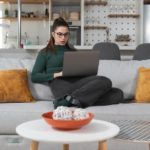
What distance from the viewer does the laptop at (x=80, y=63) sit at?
242 centimetres

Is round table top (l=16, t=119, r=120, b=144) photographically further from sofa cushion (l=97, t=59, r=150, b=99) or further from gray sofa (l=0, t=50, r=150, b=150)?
sofa cushion (l=97, t=59, r=150, b=99)

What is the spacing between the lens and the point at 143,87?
2586mm

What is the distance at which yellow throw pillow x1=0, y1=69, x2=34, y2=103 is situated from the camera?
2521 millimetres

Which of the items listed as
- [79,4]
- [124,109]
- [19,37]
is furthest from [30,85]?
[79,4]

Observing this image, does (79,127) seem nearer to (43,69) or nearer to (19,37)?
(43,69)

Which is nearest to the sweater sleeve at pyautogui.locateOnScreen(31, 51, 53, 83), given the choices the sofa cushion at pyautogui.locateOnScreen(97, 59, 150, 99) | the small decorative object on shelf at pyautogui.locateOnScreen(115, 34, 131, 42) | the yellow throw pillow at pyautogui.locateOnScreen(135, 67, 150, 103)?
the sofa cushion at pyautogui.locateOnScreen(97, 59, 150, 99)

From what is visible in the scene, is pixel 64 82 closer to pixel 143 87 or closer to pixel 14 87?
pixel 14 87

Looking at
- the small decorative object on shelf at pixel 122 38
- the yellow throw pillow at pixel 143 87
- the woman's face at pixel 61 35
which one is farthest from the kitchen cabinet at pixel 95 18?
the yellow throw pillow at pixel 143 87

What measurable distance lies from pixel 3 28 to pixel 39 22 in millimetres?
746

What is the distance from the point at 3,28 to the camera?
646 cm

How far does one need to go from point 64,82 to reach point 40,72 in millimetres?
257

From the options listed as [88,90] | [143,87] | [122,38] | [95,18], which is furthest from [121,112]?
[95,18]

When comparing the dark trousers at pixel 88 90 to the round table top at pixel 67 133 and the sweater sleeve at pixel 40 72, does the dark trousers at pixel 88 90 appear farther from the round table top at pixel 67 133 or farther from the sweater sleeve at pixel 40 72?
the round table top at pixel 67 133

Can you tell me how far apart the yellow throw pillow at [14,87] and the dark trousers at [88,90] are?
0.22m
